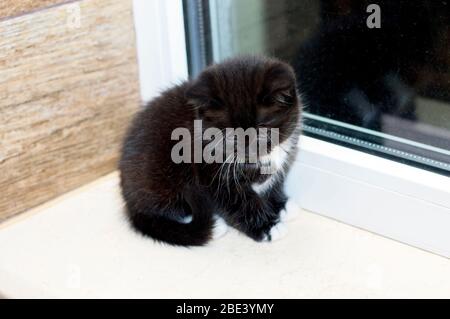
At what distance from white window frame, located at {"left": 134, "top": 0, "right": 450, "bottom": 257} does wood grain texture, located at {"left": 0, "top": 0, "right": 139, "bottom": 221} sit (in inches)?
2.1

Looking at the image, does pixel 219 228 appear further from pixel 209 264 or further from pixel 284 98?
pixel 284 98

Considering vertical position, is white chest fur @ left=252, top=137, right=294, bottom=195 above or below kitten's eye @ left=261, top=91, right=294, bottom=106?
below

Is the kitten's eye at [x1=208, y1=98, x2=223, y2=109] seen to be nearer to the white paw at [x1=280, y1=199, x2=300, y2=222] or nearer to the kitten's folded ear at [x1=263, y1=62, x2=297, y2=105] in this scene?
the kitten's folded ear at [x1=263, y1=62, x2=297, y2=105]

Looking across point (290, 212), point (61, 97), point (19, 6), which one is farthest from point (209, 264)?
point (19, 6)

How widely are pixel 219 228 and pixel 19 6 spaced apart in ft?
1.76

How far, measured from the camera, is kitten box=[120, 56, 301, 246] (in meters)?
1.10

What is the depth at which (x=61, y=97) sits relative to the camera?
129 cm

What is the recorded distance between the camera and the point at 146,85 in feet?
4.68

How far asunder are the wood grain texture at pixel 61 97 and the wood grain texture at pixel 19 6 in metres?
0.01

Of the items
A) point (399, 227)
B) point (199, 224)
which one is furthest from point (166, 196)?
point (399, 227)

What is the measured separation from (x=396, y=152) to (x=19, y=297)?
2.29ft

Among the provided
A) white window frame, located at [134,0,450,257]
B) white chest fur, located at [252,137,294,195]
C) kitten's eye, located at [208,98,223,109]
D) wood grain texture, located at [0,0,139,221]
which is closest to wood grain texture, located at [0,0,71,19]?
wood grain texture, located at [0,0,139,221]

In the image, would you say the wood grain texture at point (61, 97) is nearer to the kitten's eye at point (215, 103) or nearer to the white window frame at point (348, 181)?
the white window frame at point (348, 181)
